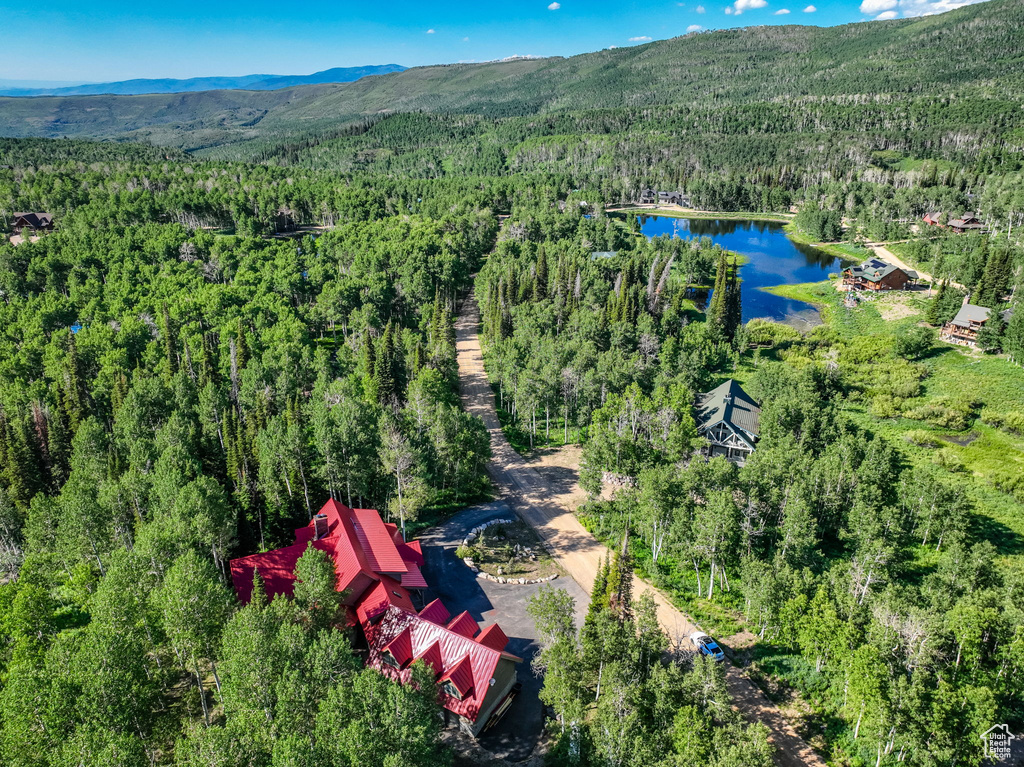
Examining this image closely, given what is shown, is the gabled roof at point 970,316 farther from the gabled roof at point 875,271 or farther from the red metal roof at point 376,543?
the red metal roof at point 376,543

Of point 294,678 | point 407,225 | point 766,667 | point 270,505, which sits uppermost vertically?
point 407,225

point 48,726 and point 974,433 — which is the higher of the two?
point 48,726

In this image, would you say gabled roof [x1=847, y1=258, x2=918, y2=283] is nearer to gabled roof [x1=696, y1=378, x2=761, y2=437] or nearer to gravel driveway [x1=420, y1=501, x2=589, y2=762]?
gabled roof [x1=696, y1=378, x2=761, y2=437]

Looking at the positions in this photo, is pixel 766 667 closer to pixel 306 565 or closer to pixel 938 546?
pixel 938 546

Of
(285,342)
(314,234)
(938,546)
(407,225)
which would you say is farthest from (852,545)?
(314,234)

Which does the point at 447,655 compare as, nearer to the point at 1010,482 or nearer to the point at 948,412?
the point at 1010,482

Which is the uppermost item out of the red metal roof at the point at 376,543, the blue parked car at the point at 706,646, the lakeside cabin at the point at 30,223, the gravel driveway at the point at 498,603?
the lakeside cabin at the point at 30,223

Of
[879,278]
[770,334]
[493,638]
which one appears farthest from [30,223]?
[879,278]

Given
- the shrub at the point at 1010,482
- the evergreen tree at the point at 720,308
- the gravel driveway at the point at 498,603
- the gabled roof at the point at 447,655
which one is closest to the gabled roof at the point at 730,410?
the shrub at the point at 1010,482
